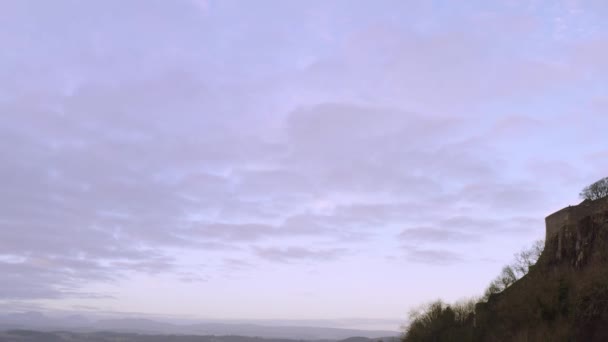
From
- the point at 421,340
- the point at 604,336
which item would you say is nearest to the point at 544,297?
the point at 604,336

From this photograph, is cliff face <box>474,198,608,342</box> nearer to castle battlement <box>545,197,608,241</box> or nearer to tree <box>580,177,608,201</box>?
castle battlement <box>545,197,608,241</box>

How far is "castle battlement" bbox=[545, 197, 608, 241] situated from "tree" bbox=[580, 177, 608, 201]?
780 inches

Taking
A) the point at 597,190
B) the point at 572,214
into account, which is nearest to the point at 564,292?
the point at 572,214

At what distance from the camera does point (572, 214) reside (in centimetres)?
6316

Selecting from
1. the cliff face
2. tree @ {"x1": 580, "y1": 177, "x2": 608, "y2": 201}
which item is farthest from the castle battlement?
tree @ {"x1": 580, "y1": 177, "x2": 608, "y2": 201}

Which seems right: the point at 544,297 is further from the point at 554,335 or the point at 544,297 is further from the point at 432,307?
the point at 432,307

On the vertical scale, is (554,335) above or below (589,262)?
below

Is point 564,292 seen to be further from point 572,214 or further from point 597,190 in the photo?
point 597,190

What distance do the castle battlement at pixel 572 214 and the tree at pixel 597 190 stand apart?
19.8 meters

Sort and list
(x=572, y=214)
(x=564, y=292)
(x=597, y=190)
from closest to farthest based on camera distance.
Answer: (x=564, y=292), (x=572, y=214), (x=597, y=190)

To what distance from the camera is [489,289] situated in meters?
89.0

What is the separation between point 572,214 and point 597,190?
24316 mm

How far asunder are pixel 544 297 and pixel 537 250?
51.3 metres

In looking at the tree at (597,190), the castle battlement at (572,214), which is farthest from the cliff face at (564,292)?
the tree at (597,190)
